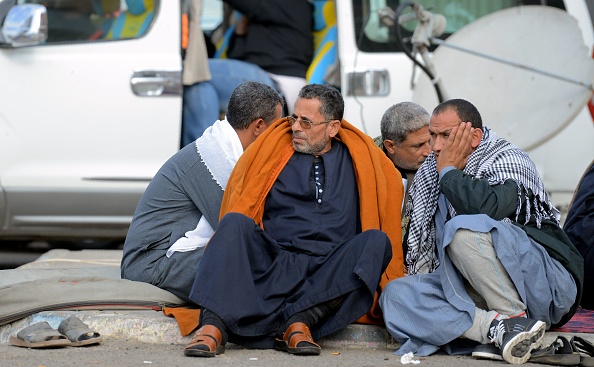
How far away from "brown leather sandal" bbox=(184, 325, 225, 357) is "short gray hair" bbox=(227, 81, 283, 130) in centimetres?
128

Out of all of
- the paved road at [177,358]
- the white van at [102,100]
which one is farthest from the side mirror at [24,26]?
the paved road at [177,358]

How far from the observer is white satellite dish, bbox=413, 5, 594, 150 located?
7.22 m

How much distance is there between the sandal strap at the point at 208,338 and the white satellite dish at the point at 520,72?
9.30ft

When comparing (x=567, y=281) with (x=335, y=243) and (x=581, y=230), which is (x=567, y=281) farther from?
(x=335, y=243)

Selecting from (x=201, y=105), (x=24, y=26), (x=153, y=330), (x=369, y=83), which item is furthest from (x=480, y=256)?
(x=24, y=26)

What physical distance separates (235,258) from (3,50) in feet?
9.43

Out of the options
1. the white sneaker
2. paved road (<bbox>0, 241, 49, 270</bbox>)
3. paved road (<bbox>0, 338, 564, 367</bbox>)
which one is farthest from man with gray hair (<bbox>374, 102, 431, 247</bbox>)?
paved road (<bbox>0, 241, 49, 270</bbox>)

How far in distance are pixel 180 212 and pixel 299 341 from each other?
1.10 m

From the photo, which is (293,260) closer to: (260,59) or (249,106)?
(249,106)

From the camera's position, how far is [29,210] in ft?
23.6

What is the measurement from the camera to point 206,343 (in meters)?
Answer: 4.67

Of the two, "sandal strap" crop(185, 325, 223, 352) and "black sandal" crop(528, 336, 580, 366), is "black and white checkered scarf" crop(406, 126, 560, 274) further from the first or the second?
"sandal strap" crop(185, 325, 223, 352)

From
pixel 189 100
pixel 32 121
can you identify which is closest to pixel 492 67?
pixel 189 100

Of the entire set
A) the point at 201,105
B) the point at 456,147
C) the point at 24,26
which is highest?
the point at 24,26
